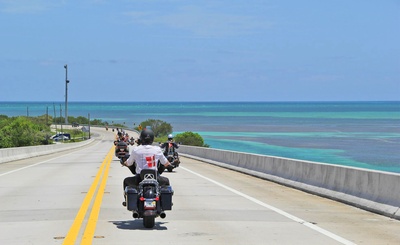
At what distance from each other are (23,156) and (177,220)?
118 feet

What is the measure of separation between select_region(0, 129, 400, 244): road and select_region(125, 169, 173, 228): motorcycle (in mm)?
310

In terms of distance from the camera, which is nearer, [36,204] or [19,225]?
[19,225]

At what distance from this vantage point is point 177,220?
45.6 ft

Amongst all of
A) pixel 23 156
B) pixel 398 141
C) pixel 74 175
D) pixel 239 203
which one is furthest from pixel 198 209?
pixel 398 141

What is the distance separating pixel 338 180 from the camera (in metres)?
19.0

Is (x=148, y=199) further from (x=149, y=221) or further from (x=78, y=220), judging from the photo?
(x=78, y=220)

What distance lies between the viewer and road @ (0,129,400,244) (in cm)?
1170

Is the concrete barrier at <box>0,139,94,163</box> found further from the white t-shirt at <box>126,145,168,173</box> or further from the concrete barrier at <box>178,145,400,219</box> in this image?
the white t-shirt at <box>126,145,168,173</box>

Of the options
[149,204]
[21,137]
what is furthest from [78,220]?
[21,137]

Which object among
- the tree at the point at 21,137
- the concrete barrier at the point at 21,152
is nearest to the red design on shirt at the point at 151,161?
the concrete barrier at the point at 21,152

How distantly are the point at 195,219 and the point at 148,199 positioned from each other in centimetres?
210

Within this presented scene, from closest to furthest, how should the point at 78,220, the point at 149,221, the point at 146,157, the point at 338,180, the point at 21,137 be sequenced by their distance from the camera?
the point at 149,221 < the point at 146,157 < the point at 78,220 < the point at 338,180 < the point at 21,137

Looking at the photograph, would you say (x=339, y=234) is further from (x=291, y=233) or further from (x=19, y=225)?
(x=19, y=225)

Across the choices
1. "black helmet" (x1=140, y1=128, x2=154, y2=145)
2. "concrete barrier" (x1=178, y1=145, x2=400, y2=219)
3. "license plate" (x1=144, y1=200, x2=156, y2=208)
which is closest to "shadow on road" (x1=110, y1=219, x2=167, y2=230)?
"license plate" (x1=144, y1=200, x2=156, y2=208)
